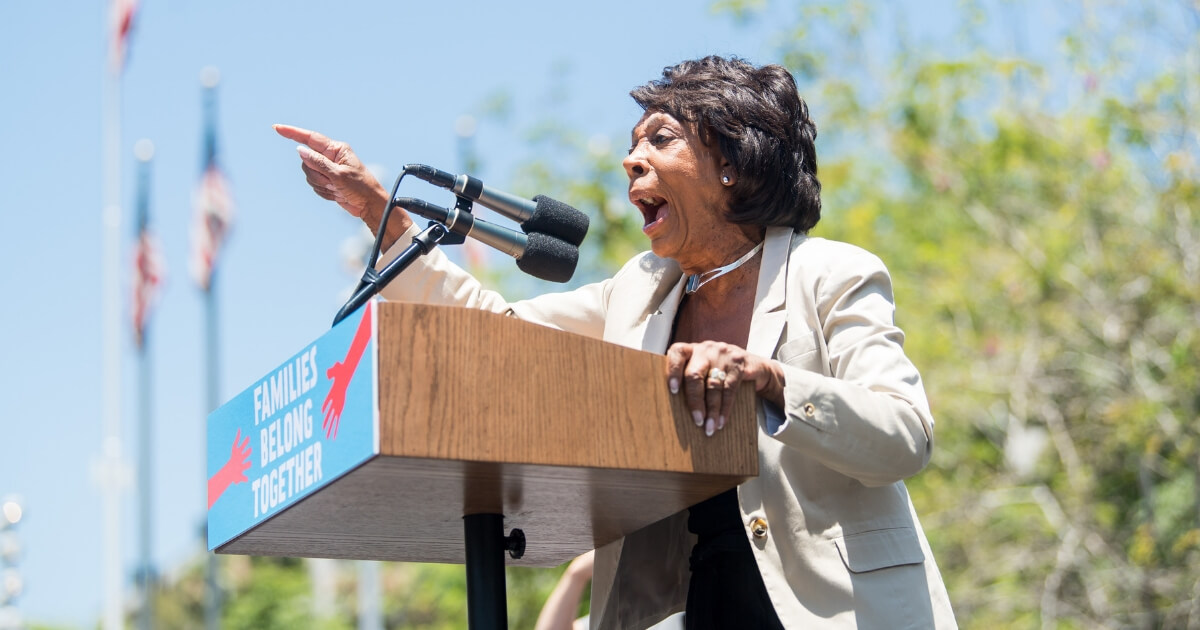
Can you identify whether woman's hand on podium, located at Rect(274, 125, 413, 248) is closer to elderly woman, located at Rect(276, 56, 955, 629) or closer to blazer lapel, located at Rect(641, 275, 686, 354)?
elderly woman, located at Rect(276, 56, 955, 629)

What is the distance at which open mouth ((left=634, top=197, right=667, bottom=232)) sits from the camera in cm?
298

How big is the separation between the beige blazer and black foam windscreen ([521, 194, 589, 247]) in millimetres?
306

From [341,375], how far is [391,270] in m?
0.60

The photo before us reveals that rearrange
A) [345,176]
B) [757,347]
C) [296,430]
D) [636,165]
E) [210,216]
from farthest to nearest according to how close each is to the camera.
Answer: [210,216]
[636,165]
[345,176]
[757,347]
[296,430]

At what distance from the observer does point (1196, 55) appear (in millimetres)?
9617

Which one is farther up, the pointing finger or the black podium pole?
the pointing finger

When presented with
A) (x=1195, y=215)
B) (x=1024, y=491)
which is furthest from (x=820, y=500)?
(x=1024, y=491)

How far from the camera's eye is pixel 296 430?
6.97ft

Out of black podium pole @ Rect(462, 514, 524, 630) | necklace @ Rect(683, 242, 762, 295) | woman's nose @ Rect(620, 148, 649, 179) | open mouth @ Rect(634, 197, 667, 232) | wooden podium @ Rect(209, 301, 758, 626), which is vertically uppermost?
woman's nose @ Rect(620, 148, 649, 179)

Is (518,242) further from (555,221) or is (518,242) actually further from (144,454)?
(144,454)

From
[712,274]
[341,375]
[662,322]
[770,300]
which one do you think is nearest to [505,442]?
[341,375]

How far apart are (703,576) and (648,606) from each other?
20 centimetres

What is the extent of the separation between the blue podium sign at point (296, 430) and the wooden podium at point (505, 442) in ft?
0.08

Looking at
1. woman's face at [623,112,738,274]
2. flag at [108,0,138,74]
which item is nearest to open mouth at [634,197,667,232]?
woman's face at [623,112,738,274]
